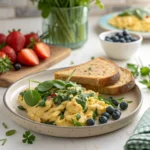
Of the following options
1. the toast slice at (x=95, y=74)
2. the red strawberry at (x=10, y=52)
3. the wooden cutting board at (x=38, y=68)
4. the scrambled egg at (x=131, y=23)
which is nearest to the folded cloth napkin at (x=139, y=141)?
the toast slice at (x=95, y=74)

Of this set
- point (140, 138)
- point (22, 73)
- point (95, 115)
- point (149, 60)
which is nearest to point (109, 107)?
point (95, 115)

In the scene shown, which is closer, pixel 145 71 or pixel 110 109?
pixel 110 109

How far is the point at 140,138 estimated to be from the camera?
1.16 meters

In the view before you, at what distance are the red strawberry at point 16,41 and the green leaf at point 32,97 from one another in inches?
23.8

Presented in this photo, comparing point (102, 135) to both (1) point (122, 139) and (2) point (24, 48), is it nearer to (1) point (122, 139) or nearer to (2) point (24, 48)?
(1) point (122, 139)

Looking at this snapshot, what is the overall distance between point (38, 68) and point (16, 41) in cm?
18

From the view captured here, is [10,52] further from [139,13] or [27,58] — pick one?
[139,13]

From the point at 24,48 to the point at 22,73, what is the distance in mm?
209

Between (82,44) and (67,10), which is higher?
(67,10)

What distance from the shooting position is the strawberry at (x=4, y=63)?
179cm

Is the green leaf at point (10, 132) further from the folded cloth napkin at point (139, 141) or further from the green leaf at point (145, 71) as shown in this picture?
the green leaf at point (145, 71)

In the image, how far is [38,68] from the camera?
6.16ft

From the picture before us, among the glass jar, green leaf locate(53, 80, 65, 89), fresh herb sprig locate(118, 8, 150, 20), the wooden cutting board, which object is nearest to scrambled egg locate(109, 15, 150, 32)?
fresh herb sprig locate(118, 8, 150, 20)

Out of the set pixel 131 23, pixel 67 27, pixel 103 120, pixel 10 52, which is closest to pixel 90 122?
pixel 103 120
